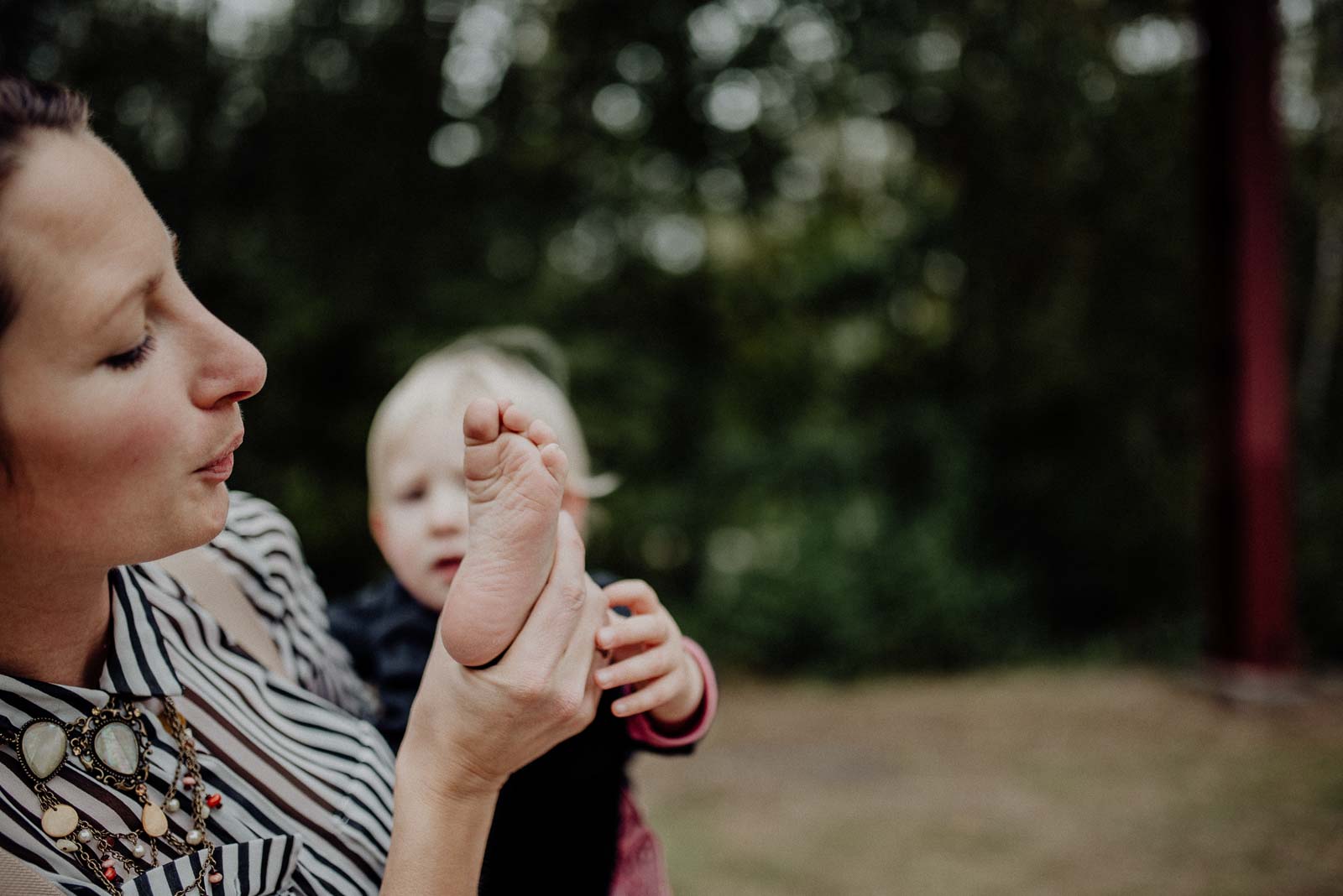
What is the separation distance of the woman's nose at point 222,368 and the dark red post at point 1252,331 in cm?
525

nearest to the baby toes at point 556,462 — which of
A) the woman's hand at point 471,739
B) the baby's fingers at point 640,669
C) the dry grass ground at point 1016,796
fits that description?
the woman's hand at point 471,739

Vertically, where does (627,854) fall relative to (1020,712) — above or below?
above

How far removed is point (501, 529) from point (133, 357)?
1.22 feet

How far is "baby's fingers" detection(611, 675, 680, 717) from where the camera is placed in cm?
118

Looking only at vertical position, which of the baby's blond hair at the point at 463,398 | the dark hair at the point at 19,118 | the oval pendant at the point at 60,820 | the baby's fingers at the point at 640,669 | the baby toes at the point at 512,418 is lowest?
the baby's fingers at the point at 640,669

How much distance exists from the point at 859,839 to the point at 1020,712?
1.99m

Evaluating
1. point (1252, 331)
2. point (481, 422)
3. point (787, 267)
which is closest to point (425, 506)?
point (481, 422)

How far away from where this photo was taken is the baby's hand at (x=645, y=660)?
1165 mm

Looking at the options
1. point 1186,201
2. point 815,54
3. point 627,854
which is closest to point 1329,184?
point 1186,201

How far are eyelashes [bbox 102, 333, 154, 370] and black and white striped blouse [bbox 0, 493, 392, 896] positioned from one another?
0.28m

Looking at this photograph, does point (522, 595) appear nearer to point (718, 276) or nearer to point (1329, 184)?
point (718, 276)

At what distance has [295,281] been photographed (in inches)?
229

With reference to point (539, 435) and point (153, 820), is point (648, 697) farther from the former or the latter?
point (153, 820)

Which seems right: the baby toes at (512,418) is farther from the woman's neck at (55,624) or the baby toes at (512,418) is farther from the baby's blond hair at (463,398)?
the baby's blond hair at (463,398)
